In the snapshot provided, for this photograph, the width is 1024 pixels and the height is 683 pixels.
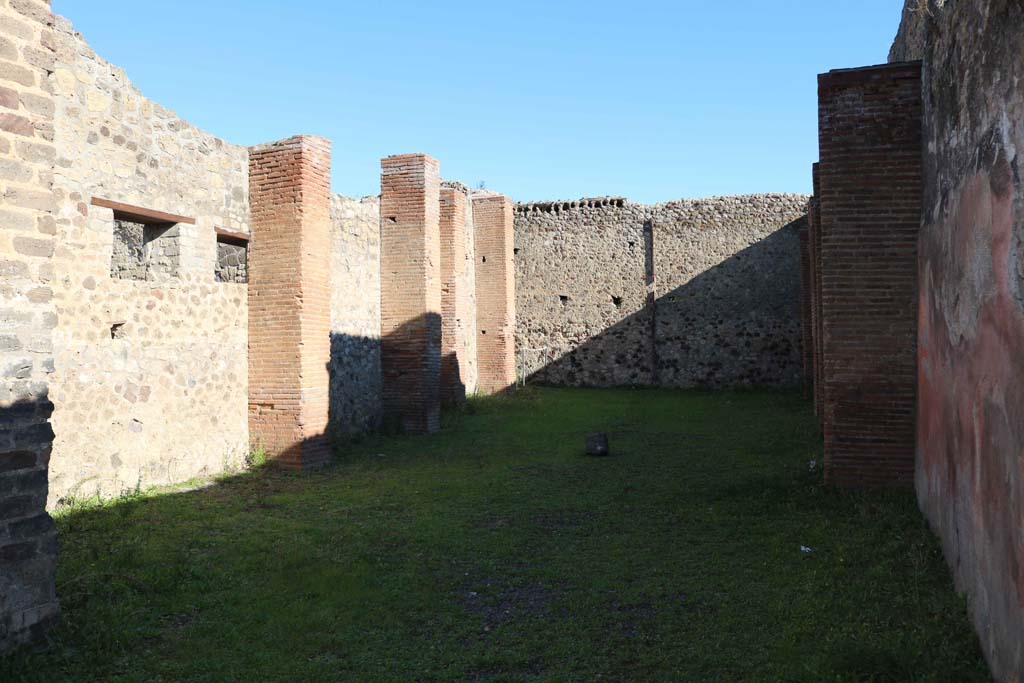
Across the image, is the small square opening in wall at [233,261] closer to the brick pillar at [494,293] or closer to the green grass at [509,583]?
the green grass at [509,583]

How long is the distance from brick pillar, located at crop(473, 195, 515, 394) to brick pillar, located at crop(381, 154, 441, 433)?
5.57m

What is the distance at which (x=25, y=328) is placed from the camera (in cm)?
379

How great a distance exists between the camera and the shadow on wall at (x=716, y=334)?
18172 mm

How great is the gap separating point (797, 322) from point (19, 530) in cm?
1718

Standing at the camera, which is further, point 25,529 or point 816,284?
point 816,284

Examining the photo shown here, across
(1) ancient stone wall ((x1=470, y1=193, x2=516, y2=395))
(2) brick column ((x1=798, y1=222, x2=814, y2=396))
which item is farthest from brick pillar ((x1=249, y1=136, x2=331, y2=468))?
(2) brick column ((x1=798, y1=222, x2=814, y2=396))

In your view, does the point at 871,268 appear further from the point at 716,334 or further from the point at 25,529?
the point at 716,334

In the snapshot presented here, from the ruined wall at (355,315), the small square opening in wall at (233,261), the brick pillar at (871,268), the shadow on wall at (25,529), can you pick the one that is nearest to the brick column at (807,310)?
the brick pillar at (871,268)

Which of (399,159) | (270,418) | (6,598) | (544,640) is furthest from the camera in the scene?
(399,159)

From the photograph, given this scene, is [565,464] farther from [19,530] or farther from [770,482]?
[19,530]

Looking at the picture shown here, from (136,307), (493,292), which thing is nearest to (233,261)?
(136,307)

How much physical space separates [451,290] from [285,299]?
5.96 m

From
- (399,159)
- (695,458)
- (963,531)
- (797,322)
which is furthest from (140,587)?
(797,322)

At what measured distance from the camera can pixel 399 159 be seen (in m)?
11.9
